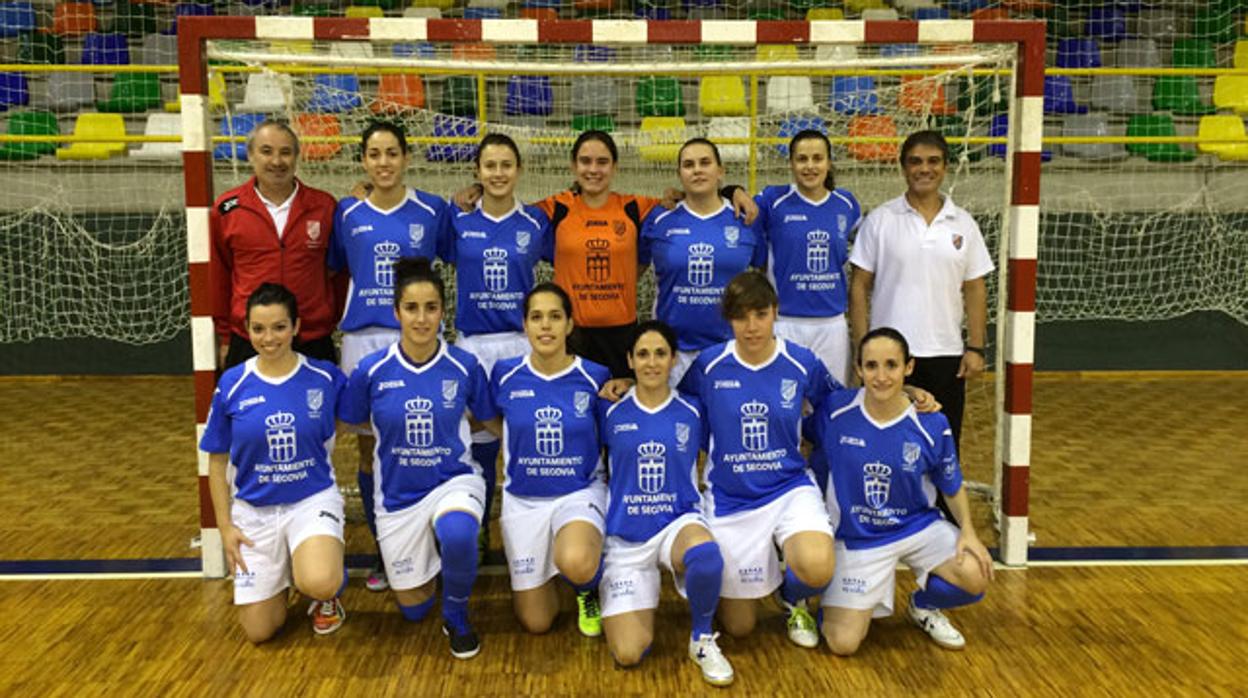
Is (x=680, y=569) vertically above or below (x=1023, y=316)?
below

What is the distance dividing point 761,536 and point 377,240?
1.86 m

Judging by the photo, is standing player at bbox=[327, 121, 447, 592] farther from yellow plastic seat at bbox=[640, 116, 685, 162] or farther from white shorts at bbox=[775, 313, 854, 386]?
yellow plastic seat at bbox=[640, 116, 685, 162]

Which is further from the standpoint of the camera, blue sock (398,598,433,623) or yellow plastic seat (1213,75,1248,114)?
yellow plastic seat (1213,75,1248,114)

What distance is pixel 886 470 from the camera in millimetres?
3305

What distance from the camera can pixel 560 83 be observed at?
8.28 meters

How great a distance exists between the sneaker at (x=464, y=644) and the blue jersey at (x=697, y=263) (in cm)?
140

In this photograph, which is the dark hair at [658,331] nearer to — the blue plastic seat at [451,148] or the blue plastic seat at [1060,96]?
the blue plastic seat at [451,148]

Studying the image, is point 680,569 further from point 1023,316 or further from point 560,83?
point 560,83

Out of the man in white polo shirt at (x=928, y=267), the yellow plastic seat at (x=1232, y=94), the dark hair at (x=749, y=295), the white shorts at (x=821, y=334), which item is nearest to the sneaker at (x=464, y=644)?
the dark hair at (x=749, y=295)

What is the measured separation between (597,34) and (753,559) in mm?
2122

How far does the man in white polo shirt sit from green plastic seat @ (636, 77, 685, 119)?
4.07 m

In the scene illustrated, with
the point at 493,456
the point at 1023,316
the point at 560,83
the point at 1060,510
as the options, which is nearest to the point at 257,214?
the point at 493,456

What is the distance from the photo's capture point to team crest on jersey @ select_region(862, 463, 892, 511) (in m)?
3.31

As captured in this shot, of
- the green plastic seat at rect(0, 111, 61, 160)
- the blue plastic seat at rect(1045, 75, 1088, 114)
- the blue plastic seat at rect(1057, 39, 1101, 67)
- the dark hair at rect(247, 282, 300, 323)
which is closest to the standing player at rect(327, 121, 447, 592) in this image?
the dark hair at rect(247, 282, 300, 323)
